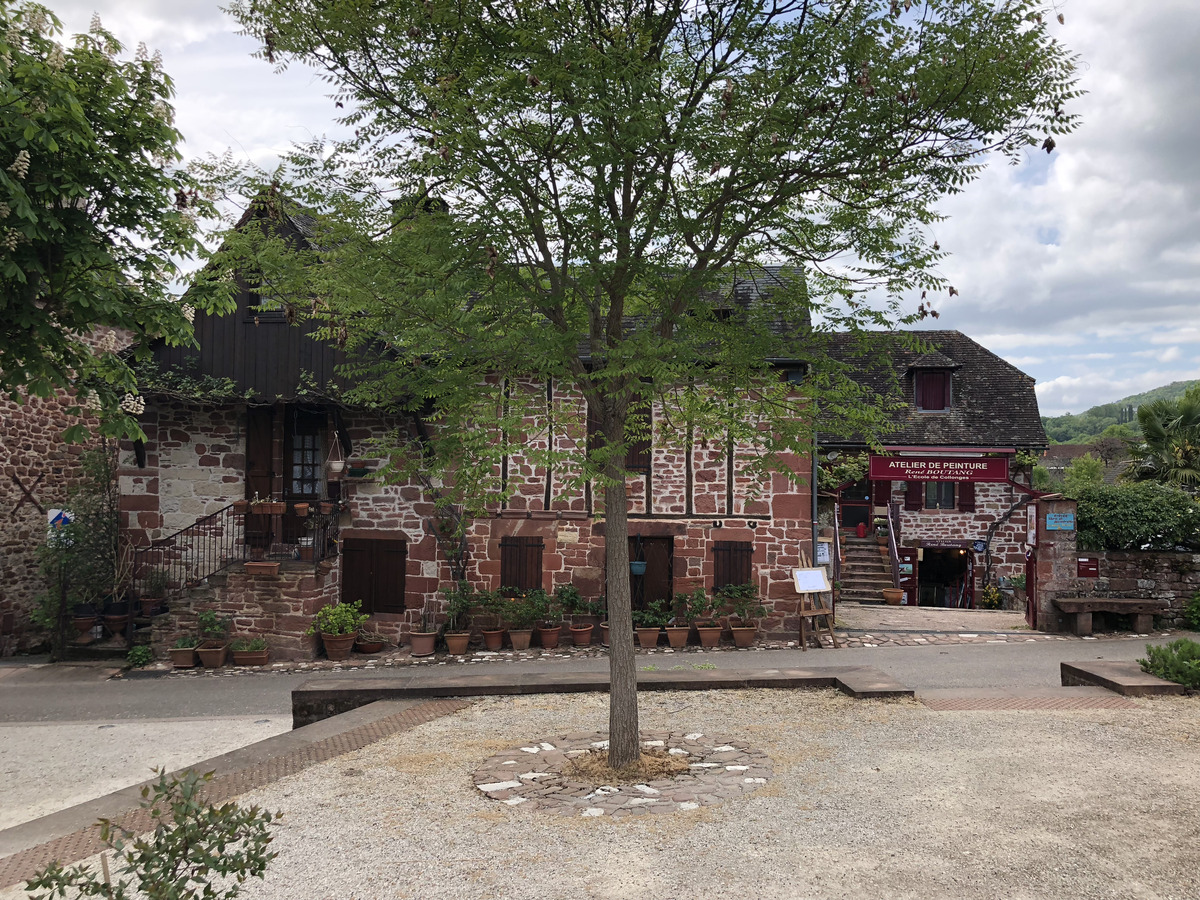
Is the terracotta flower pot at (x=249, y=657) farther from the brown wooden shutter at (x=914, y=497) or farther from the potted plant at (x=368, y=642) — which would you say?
the brown wooden shutter at (x=914, y=497)

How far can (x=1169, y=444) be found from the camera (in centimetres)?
1980

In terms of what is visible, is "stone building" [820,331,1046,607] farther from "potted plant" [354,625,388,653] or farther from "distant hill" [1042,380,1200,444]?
"distant hill" [1042,380,1200,444]

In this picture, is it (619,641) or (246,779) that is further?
(619,641)

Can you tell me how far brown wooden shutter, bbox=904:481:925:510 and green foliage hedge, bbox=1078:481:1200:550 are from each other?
25.2ft

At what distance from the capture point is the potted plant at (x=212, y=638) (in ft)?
45.0

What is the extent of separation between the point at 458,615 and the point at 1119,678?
9.56 meters

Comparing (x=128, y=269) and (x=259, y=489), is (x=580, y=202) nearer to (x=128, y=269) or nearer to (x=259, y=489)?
(x=128, y=269)

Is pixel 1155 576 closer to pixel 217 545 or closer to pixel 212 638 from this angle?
pixel 212 638

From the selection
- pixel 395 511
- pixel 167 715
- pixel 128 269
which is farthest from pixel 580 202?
pixel 395 511

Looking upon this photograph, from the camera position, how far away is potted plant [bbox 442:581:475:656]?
562 inches

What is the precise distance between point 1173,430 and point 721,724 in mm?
16966

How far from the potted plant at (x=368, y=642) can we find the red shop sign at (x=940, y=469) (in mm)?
9055

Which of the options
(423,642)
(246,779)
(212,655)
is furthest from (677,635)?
(246,779)

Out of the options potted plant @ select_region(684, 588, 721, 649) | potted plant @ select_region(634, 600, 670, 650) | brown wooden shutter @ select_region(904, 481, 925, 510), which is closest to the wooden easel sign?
potted plant @ select_region(684, 588, 721, 649)
